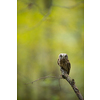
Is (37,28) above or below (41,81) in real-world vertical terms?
above

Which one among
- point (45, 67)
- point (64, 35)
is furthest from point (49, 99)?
point (64, 35)

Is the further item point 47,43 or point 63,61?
point 47,43

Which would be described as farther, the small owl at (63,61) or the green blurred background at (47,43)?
the green blurred background at (47,43)

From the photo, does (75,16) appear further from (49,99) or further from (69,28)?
(49,99)

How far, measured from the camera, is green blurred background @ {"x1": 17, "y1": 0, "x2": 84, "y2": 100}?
4.88 feet

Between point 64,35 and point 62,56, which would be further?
point 64,35

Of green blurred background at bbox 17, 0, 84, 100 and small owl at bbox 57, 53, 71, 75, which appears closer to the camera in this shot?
small owl at bbox 57, 53, 71, 75

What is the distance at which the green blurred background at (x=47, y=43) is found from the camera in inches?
58.6

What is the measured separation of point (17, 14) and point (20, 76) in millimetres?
701

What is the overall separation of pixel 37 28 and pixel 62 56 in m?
0.50

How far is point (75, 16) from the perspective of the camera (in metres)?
1.50

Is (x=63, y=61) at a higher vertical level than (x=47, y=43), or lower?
lower

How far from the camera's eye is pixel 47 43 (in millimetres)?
1520
